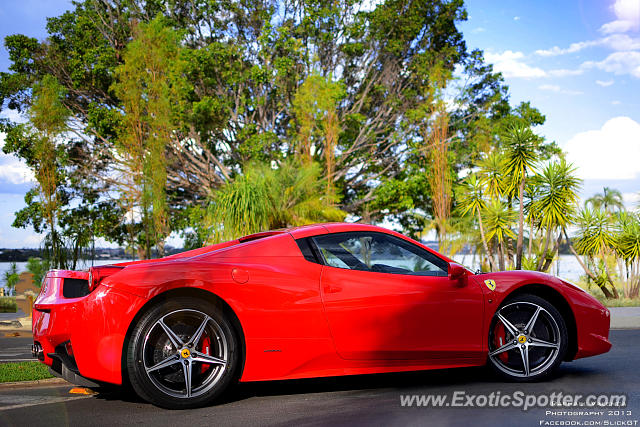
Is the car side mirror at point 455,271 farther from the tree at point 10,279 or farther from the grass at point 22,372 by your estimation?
the tree at point 10,279

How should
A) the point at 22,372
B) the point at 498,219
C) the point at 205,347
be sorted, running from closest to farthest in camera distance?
1. the point at 205,347
2. the point at 22,372
3. the point at 498,219

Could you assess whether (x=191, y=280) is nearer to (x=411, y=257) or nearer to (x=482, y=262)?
(x=411, y=257)

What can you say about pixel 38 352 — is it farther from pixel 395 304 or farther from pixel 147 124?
pixel 147 124

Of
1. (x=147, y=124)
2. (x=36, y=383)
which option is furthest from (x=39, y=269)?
(x=36, y=383)

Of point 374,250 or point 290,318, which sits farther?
Answer: point 374,250

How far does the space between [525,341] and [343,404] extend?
1710 mm

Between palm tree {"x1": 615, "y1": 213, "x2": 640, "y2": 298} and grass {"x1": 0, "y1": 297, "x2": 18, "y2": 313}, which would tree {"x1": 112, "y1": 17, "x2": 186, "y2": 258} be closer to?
grass {"x1": 0, "y1": 297, "x2": 18, "y2": 313}

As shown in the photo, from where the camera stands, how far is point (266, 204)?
15.8 m

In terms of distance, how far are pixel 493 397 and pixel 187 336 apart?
2301 millimetres

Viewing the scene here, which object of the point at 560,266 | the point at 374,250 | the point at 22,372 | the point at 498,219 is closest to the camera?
the point at 374,250

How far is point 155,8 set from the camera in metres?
28.8

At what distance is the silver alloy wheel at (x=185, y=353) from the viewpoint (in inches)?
172

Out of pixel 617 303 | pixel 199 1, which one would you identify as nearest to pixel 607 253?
pixel 617 303

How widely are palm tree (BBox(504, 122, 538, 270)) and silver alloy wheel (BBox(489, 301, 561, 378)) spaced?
12005 millimetres
